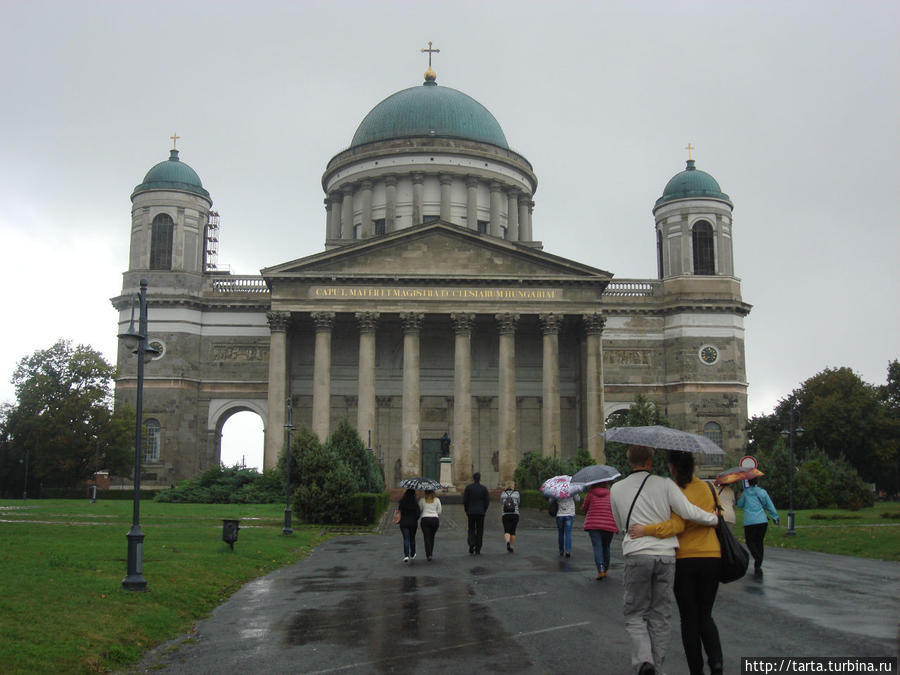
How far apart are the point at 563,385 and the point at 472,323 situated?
9821 mm

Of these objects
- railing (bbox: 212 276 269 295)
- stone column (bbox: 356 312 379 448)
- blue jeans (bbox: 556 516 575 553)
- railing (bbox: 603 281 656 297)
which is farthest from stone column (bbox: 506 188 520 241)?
blue jeans (bbox: 556 516 575 553)

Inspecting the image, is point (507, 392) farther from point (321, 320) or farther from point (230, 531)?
point (230, 531)

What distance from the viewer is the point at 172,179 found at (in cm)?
6919

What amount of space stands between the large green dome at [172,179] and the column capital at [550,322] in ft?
87.7

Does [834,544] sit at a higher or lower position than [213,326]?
lower

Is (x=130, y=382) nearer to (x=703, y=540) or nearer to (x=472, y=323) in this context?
(x=472, y=323)

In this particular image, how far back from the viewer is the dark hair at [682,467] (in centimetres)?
1092

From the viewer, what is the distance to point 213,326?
2685 inches

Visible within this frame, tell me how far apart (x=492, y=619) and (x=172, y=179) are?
59953 millimetres

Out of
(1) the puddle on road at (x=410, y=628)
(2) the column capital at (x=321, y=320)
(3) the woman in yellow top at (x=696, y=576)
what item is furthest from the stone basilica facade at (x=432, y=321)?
(3) the woman in yellow top at (x=696, y=576)

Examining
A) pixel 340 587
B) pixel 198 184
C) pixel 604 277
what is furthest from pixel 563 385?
pixel 340 587

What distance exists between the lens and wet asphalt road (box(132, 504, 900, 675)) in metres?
12.0

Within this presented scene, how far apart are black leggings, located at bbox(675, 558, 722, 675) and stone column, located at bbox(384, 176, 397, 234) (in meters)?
63.1

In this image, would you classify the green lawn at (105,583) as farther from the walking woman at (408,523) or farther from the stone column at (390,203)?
the stone column at (390,203)
